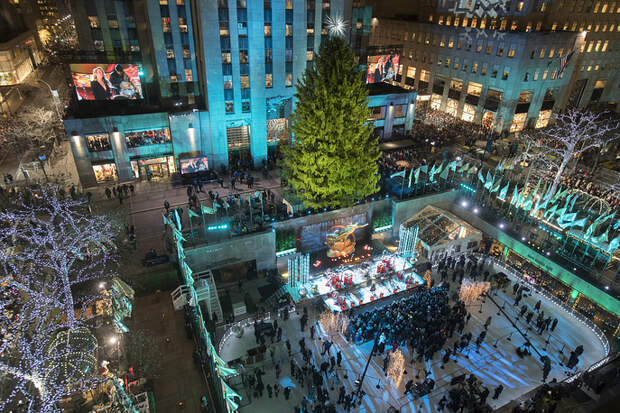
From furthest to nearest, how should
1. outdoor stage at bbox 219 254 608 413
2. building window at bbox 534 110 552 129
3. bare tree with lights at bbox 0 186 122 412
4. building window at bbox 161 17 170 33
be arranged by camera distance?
building window at bbox 534 110 552 129
building window at bbox 161 17 170 33
outdoor stage at bbox 219 254 608 413
bare tree with lights at bbox 0 186 122 412

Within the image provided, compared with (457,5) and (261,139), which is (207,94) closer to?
(261,139)

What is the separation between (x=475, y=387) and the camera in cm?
2031

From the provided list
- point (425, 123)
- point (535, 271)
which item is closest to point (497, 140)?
point (425, 123)

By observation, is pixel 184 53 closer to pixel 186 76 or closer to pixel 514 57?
pixel 186 76

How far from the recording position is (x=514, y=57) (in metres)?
52.1

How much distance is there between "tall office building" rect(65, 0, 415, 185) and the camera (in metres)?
36.1

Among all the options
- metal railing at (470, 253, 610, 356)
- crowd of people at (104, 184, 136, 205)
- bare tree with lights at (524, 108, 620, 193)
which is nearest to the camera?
metal railing at (470, 253, 610, 356)

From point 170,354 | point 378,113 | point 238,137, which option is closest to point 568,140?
point 378,113

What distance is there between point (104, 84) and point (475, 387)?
41.0 meters

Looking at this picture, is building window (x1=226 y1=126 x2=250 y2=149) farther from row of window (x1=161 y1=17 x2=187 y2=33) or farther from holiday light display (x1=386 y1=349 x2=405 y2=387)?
holiday light display (x1=386 y1=349 x2=405 y2=387)

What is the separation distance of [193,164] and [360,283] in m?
21.8

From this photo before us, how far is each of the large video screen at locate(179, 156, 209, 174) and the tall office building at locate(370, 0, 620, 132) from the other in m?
42.9

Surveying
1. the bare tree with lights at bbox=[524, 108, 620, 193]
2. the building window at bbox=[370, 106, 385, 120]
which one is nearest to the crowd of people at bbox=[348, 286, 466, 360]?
the bare tree with lights at bbox=[524, 108, 620, 193]

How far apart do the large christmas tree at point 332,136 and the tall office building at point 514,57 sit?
35487 mm
